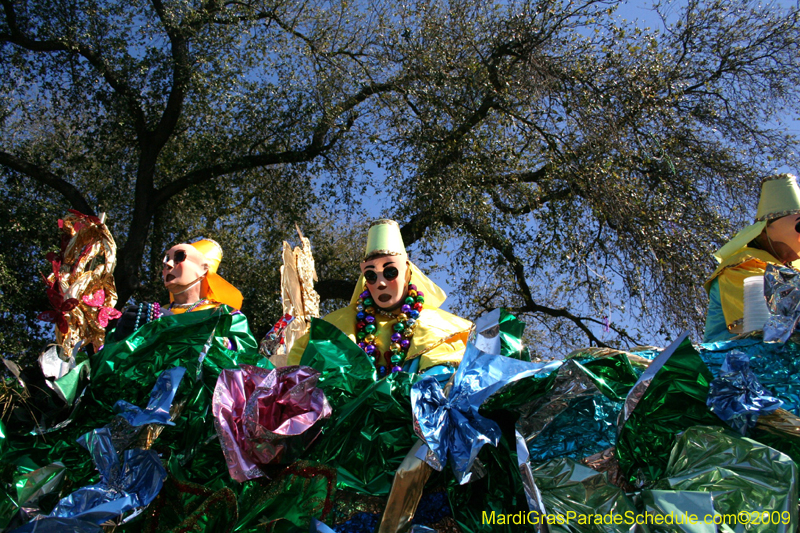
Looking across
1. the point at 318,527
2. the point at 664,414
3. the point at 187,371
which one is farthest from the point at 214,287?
the point at 664,414

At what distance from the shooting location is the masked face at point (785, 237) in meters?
2.99

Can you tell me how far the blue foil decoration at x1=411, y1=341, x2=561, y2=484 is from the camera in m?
1.54

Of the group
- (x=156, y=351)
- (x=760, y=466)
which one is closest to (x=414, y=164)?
(x=156, y=351)

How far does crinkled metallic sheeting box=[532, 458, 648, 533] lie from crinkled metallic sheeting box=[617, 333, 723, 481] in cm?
15

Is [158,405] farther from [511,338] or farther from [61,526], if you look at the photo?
[511,338]

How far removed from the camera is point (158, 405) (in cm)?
179

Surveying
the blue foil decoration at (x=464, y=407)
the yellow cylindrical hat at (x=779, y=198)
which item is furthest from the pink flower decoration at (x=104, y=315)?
the yellow cylindrical hat at (x=779, y=198)

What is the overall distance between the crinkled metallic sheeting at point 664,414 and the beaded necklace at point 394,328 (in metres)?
1.45

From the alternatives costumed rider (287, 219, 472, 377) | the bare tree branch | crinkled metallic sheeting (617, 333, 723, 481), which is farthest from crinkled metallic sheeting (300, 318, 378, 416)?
the bare tree branch

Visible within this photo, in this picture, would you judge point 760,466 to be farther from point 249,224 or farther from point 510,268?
point 249,224

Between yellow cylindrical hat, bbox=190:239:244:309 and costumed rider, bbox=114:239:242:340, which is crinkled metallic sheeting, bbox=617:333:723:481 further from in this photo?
yellow cylindrical hat, bbox=190:239:244:309

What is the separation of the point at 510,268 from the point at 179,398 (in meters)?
5.98

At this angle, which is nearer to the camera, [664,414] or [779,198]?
[664,414]

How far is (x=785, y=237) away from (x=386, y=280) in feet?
6.26
